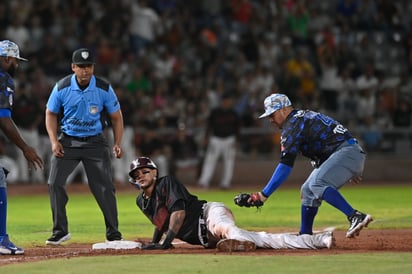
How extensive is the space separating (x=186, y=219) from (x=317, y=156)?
5.81ft

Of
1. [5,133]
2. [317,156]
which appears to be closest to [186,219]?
[317,156]

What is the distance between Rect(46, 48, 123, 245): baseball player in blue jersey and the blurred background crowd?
10.4 metres

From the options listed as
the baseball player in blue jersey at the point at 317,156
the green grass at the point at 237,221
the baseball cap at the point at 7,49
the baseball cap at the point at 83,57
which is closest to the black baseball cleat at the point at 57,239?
the green grass at the point at 237,221

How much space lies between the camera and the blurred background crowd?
24.0 metres

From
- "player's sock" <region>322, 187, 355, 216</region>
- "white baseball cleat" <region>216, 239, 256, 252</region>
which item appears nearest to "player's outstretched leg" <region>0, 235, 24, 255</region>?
"white baseball cleat" <region>216, 239, 256, 252</region>

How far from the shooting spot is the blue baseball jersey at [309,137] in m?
11.2

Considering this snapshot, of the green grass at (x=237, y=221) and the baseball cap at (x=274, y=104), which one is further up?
the baseball cap at (x=274, y=104)

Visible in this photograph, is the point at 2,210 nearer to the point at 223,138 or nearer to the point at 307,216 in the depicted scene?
the point at 307,216

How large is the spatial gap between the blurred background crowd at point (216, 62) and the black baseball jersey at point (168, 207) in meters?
11.5

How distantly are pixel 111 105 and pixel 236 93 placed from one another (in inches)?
521

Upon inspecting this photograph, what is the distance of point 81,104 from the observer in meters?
12.0

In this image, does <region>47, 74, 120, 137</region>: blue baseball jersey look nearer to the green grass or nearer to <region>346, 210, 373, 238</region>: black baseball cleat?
the green grass

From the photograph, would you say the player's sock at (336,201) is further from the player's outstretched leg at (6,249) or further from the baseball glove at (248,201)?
the player's outstretched leg at (6,249)

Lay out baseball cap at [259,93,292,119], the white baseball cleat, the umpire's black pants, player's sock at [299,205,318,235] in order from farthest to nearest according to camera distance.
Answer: the umpire's black pants, player's sock at [299,205,318,235], baseball cap at [259,93,292,119], the white baseball cleat
